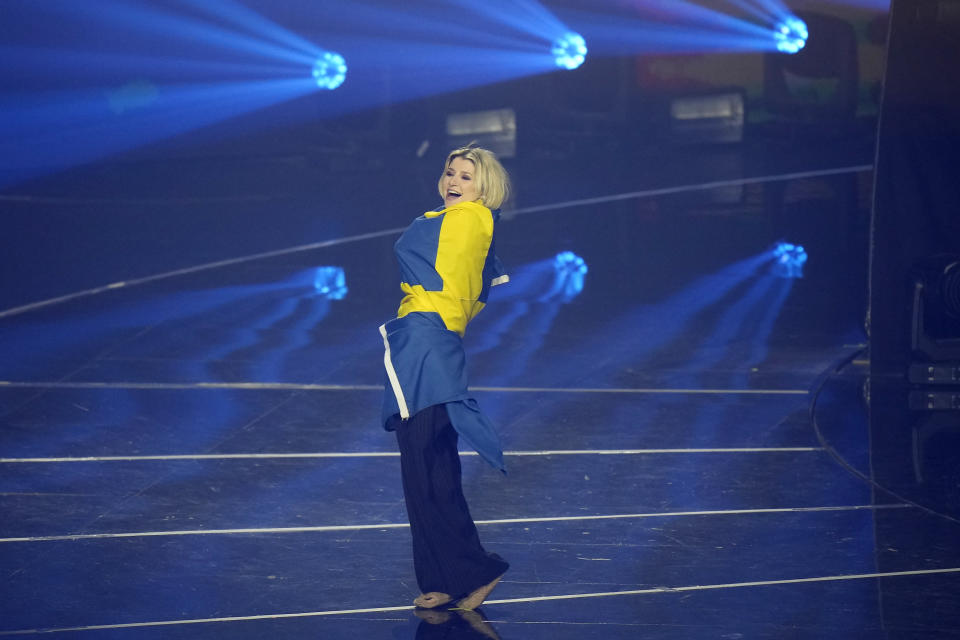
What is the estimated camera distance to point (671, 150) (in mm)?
A: 18141

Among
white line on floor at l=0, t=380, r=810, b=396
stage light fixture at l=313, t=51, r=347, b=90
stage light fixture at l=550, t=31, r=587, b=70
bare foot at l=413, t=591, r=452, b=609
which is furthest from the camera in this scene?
stage light fixture at l=550, t=31, r=587, b=70

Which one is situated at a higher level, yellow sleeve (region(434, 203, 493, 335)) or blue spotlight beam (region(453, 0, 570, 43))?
blue spotlight beam (region(453, 0, 570, 43))

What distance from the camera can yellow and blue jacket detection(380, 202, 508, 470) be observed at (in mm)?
4262

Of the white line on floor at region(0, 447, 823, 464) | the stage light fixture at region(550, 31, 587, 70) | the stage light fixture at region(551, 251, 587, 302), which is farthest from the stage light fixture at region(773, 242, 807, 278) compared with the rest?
the stage light fixture at region(550, 31, 587, 70)

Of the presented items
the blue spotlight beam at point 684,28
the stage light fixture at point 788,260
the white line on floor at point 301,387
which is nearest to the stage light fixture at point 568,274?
the stage light fixture at point 788,260

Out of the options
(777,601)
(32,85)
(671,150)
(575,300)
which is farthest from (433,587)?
(671,150)

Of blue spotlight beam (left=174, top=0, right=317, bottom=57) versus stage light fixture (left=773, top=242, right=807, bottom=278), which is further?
blue spotlight beam (left=174, top=0, right=317, bottom=57)

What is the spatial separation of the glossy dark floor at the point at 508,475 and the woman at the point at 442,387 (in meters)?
0.17

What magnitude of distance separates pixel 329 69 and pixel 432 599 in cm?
1394

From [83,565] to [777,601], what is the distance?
2.47 metres

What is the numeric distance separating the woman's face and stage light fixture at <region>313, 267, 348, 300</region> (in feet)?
18.4

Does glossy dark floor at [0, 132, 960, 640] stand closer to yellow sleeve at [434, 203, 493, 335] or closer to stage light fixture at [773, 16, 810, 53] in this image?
yellow sleeve at [434, 203, 493, 335]

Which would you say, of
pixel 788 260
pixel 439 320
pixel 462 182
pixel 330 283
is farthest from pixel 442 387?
pixel 788 260

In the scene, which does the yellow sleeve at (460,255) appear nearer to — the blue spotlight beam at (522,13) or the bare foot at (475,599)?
the bare foot at (475,599)
